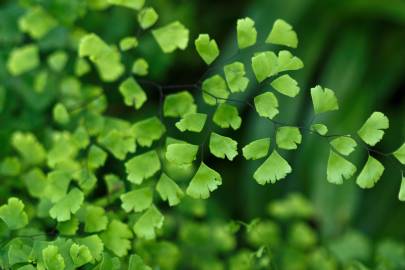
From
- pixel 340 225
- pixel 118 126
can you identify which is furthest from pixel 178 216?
pixel 340 225

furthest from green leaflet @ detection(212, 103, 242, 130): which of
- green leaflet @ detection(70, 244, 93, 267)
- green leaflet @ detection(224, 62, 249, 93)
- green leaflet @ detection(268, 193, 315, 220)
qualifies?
green leaflet @ detection(268, 193, 315, 220)

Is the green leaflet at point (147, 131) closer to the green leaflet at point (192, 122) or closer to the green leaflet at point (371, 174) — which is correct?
the green leaflet at point (192, 122)

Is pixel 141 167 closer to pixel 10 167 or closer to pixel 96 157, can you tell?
pixel 96 157

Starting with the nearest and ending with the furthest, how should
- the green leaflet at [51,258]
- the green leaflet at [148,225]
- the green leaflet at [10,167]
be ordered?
the green leaflet at [51,258]
the green leaflet at [148,225]
the green leaflet at [10,167]

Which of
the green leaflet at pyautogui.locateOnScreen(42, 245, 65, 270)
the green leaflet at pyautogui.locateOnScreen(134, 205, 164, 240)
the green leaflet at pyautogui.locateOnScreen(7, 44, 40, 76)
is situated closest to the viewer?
the green leaflet at pyautogui.locateOnScreen(42, 245, 65, 270)

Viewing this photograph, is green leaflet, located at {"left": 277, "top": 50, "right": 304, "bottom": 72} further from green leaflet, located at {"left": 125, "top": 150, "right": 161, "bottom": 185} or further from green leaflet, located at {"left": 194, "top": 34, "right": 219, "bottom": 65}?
green leaflet, located at {"left": 125, "top": 150, "right": 161, "bottom": 185}

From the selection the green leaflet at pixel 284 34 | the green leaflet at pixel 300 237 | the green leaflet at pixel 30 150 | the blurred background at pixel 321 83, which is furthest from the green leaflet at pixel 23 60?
the green leaflet at pixel 300 237

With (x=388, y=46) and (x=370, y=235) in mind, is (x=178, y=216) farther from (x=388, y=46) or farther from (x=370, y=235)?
(x=388, y=46)
